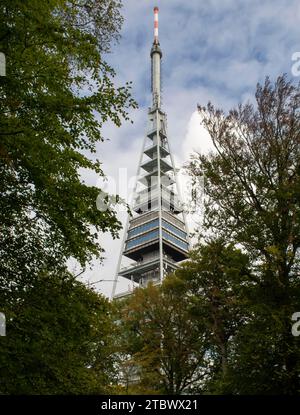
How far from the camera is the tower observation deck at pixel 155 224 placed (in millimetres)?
106312

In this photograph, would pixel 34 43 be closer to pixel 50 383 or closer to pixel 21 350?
pixel 21 350

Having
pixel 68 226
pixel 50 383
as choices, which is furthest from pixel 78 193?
pixel 50 383

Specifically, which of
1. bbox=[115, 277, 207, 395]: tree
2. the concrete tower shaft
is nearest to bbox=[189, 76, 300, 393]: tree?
bbox=[115, 277, 207, 395]: tree

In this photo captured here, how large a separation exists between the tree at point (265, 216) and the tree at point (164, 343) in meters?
13.0

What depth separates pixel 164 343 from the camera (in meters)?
31.4

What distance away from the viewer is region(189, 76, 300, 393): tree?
15.6 meters

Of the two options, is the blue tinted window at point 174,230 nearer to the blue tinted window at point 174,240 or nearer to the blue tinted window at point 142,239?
the blue tinted window at point 174,240

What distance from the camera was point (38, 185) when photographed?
10.4m

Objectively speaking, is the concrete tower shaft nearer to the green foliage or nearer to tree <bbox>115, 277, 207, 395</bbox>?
tree <bbox>115, 277, 207, 395</bbox>

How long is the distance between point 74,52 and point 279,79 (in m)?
9.52

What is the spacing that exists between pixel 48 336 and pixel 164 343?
22209mm

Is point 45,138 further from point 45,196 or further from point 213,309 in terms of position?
point 213,309

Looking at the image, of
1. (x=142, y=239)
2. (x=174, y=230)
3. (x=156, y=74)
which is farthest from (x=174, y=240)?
(x=156, y=74)

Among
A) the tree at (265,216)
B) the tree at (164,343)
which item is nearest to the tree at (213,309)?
the tree at (164,343)
